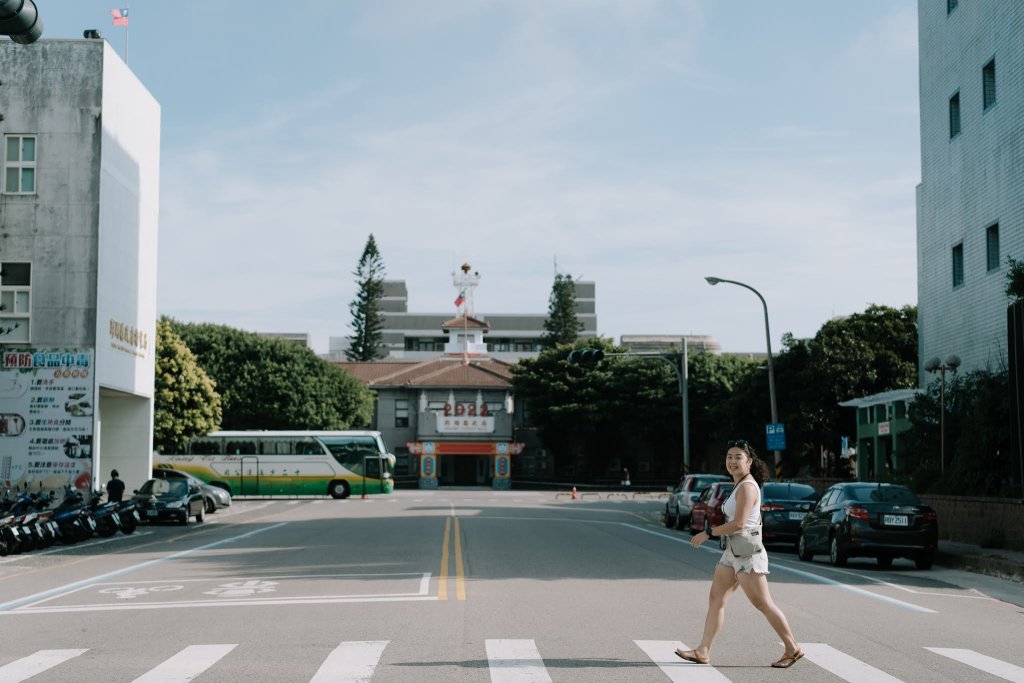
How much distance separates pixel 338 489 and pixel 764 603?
52.4 m

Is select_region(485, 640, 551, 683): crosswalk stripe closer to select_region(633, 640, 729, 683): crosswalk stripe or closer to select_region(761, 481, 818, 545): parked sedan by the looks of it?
select_region(633, 640, 729, 683): crosswalk stripe

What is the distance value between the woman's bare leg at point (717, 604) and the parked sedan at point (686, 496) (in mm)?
24009

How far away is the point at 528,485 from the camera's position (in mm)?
85188

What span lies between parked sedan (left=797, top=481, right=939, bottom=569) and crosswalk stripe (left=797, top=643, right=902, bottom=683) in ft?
32.7

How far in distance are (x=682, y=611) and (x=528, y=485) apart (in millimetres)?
72312

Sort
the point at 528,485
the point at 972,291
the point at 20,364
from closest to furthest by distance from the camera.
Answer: the point at 972,291 → the point at 20,364 → the point at 528,485

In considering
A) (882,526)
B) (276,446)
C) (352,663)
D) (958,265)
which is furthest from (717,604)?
(276,446)

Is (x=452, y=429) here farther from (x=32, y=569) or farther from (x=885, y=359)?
(x=32, y=569)

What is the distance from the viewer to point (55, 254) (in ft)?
118

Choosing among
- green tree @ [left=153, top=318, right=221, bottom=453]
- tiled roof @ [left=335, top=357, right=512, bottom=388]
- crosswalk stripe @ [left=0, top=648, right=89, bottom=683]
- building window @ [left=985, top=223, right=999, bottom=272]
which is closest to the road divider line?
crosswalk stripe @ [left=0, top=648, right=89, bottom=683]

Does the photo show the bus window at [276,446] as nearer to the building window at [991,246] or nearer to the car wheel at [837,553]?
the building window at [991,246]

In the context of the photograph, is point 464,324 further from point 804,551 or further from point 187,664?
point 187,664

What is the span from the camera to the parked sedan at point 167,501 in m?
35.7

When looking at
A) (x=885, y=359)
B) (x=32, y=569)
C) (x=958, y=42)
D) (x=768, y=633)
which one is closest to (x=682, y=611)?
(x=768, y=633)
